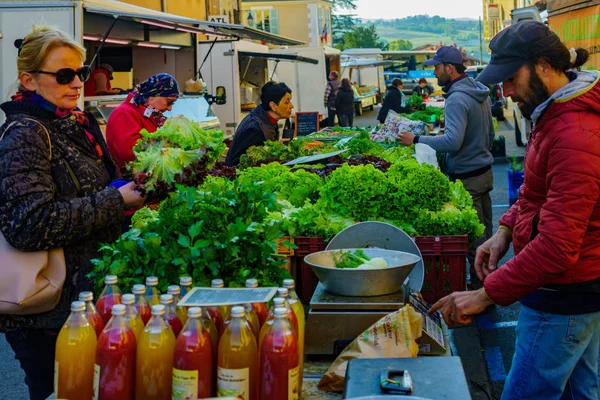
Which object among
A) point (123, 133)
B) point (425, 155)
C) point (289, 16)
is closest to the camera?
point (123, 133)

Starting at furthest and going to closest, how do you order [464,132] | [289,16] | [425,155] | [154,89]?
[289,16] → [425,155] → [464,132] → [154,89]

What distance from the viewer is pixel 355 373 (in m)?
2.59

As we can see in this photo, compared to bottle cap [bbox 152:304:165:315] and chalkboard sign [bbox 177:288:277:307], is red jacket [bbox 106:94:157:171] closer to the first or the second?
chalkboard sign [bbox 177:288:277:307]

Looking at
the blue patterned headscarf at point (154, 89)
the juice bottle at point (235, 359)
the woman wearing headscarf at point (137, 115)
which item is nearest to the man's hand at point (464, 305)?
the juice bottle at point (235, 359)

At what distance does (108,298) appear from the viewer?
2.74 meters

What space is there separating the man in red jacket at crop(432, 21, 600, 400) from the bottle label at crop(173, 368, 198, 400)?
1311 millimetres

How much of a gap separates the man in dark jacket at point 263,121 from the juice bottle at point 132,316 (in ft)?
17.6

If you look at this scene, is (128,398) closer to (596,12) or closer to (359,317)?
(359,317)

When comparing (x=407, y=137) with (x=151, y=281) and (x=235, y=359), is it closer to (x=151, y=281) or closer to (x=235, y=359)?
(x=151, y=281)

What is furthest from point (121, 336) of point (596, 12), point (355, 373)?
point (596, 12)

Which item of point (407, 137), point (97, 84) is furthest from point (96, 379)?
point (97, 84)

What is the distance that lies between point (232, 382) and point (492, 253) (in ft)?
6.08

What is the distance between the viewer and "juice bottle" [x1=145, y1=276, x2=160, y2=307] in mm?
2711

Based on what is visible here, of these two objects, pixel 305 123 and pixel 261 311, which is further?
pixel 305 123
